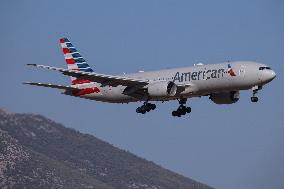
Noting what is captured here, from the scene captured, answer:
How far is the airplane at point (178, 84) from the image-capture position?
301 ft

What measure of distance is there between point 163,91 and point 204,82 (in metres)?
4.82

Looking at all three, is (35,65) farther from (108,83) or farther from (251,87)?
(251,87)

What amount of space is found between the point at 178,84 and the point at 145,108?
5845 mm

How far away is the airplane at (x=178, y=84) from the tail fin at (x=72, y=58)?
5968 mm

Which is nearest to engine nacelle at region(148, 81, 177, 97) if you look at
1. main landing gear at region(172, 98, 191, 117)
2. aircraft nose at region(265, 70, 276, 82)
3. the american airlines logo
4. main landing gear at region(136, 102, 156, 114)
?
the american airlines logo

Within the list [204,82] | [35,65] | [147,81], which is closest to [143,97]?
[147,81]

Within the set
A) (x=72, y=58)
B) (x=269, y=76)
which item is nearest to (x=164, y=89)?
(x=269, y=76)

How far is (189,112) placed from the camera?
101562mm

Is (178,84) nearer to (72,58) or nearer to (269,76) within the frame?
(269,76)

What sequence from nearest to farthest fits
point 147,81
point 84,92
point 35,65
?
point 35,65
point 147,81
point 84,92

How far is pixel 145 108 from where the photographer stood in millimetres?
98500

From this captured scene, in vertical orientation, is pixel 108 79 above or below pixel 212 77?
below

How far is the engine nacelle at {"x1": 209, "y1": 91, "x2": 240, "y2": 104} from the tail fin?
19.7 meters

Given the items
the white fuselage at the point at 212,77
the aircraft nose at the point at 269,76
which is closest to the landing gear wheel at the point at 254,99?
the white fuselage at the point at 212,77
